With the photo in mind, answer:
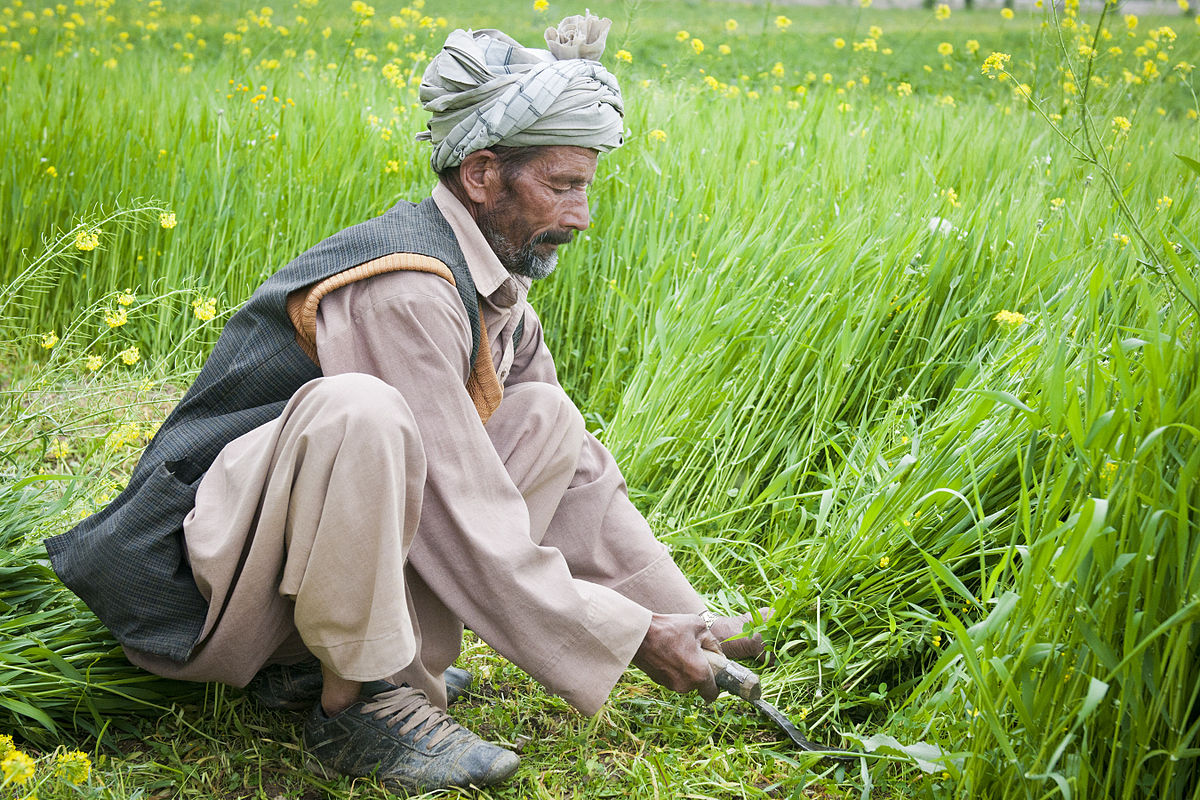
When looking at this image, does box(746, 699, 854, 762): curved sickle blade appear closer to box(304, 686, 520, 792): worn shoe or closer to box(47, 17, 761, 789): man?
box(47, 17, 761, 789): man

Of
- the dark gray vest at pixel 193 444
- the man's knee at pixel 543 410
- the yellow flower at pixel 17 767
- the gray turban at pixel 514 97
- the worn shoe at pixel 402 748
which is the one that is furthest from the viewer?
the man's knee at pixel 543 410

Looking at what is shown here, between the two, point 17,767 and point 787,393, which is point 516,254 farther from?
point 17,767

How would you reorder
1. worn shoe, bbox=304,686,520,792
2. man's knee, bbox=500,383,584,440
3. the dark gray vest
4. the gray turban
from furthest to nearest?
man's knee, bbox=500,383,584,440 < the gray turban < worn shoe, bbox=304,686,520,792 < the dark gray vest

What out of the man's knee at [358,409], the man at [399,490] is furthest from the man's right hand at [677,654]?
the man's knee at [358,409]

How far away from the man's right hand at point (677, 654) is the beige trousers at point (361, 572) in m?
0.06

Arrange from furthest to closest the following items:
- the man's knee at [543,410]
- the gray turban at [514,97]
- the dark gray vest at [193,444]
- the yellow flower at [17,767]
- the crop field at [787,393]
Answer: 1. the man's knee at [543,410]
2. the gray turban at [514,97]
3. the dark gray vest at [193,444]
4. the crop field at [787,393]
5. the yellow flower at [17,767]

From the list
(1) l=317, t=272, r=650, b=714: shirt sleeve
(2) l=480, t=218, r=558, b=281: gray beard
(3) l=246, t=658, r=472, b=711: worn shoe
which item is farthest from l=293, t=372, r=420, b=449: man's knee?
(3) l=246, t=658, r=472, b=711: worn shoe

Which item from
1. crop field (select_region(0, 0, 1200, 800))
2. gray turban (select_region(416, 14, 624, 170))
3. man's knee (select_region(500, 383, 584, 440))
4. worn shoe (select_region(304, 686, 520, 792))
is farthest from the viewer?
man's knee (select_region(500, 383, 584, 440))

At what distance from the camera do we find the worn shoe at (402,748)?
1.83 meters

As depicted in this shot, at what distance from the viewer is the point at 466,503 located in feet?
5.78

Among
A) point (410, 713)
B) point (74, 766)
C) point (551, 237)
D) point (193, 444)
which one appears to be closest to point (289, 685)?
point (410, 713)

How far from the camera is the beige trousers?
1592 millimetres

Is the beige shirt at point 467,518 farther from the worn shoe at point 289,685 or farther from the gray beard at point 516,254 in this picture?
the worn shoe at point 289,685

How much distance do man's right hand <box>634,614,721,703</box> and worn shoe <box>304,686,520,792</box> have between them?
30 cm
